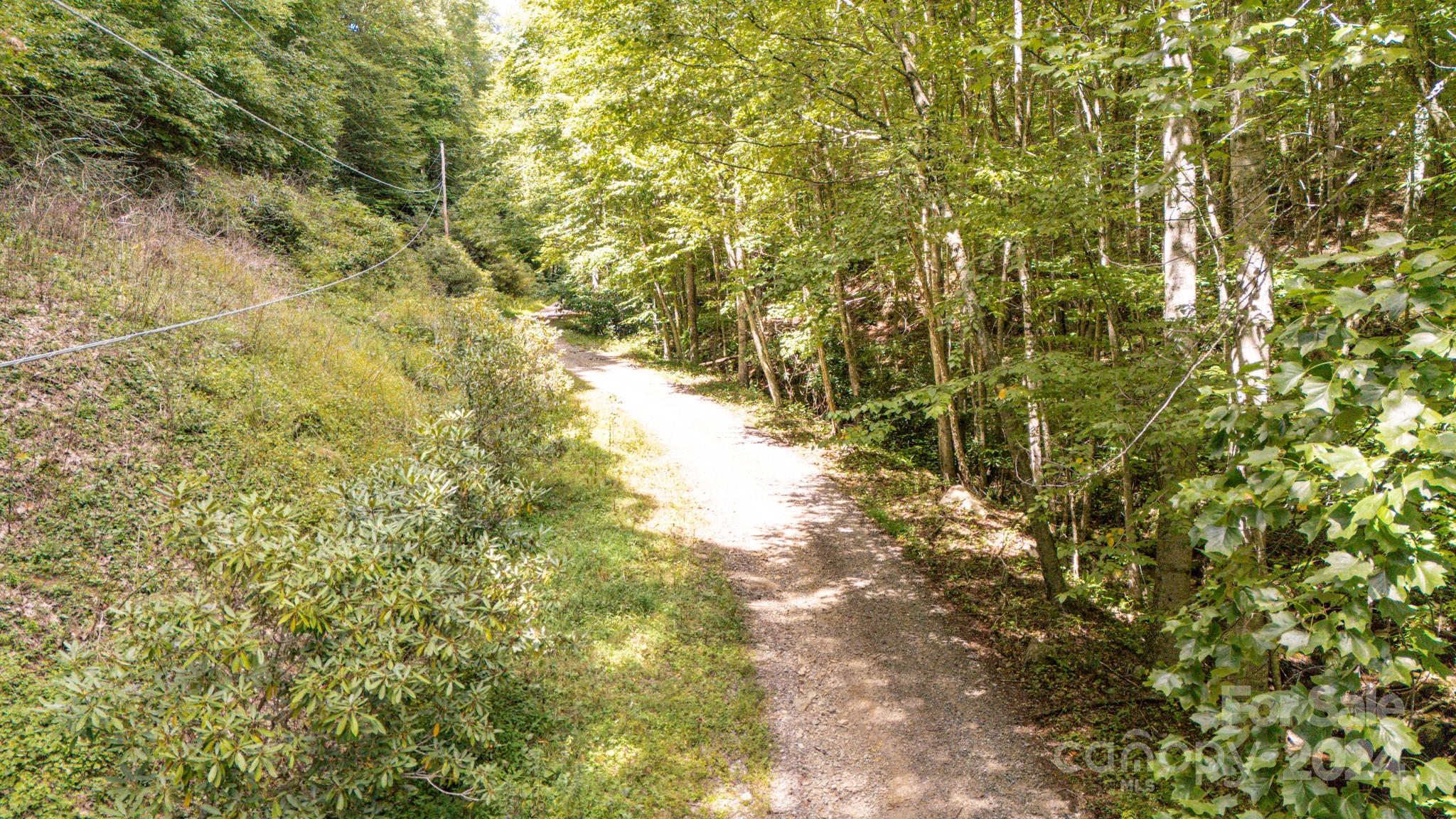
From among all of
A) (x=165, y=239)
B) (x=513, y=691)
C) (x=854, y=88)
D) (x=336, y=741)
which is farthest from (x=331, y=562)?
(x=165, y=239)

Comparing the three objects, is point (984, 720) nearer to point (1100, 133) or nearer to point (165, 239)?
point (1100, 133)

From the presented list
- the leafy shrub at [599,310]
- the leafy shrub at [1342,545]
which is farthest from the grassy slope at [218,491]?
the leafy shrub at [599,310]

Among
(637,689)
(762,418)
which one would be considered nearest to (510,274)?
(762,418)

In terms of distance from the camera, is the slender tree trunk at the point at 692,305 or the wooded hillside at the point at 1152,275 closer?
the wooded hillside at the point at 1152,275

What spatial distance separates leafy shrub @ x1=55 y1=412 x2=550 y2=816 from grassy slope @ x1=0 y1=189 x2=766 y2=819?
899mm

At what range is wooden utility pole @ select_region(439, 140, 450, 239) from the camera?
74.3 feet

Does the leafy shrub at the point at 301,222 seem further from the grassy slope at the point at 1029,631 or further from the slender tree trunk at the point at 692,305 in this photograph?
the grassy slope at the point at 1029,631

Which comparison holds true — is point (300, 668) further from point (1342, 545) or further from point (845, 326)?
point (845, 326)

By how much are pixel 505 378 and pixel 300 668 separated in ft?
20.4

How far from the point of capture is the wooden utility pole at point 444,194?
74.3 ft

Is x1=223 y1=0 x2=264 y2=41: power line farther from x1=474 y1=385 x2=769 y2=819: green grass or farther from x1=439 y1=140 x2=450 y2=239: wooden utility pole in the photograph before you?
x1=474 y1=385 x2=769 y2=819: green grass

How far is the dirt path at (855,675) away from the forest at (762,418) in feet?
0.72

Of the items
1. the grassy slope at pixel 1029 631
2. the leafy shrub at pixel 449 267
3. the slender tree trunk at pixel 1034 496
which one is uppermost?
the leafy shrub at pixel 449 267

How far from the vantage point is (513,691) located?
5867mm
